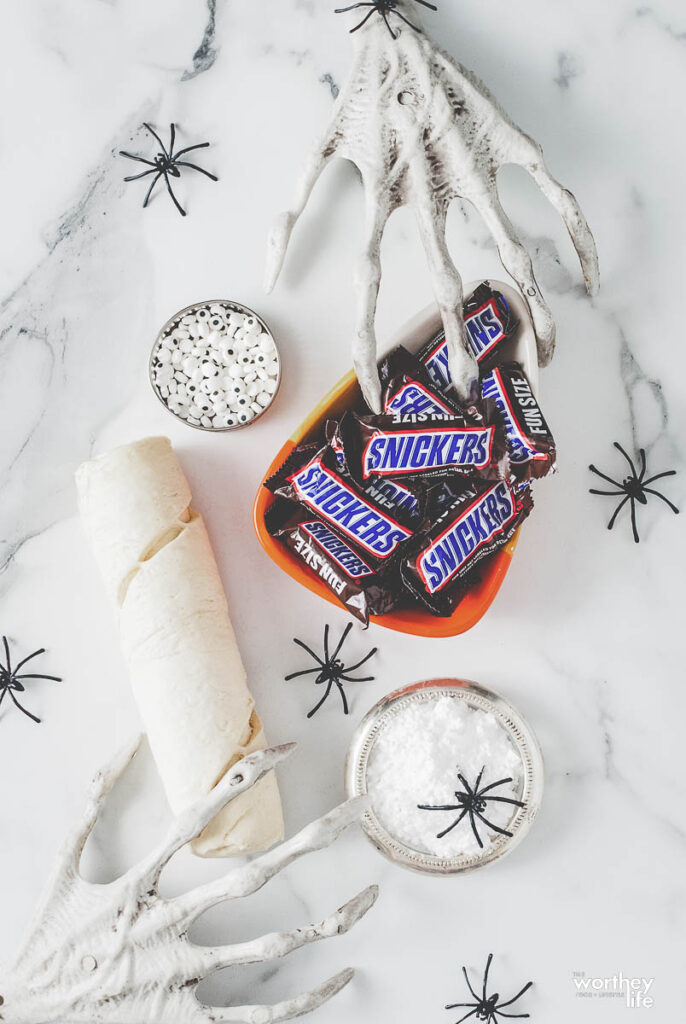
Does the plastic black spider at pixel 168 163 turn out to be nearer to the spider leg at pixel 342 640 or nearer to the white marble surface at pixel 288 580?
the white marble surface at pixel 288 580

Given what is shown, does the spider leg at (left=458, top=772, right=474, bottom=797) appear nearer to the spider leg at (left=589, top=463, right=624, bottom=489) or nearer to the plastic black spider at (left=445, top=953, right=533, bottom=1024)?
the plastic black spider at (left=445, top=953, right=533, bottom=1024)

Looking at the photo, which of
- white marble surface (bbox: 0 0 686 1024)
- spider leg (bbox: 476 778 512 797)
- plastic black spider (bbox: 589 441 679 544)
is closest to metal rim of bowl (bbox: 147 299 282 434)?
white marble surface (bbox: 0 0 686 1024)

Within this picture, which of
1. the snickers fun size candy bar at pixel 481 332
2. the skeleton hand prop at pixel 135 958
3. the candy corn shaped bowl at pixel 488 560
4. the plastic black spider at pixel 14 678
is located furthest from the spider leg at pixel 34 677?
the snickers fun size candy bar at pixel 481 332

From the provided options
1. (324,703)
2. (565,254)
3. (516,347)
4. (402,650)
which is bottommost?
(324,703)

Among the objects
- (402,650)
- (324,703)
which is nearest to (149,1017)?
(324,703)

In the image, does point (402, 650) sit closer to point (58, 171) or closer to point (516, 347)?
point (516, 347)

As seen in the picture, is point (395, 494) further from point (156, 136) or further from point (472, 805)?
point (156, 136)
